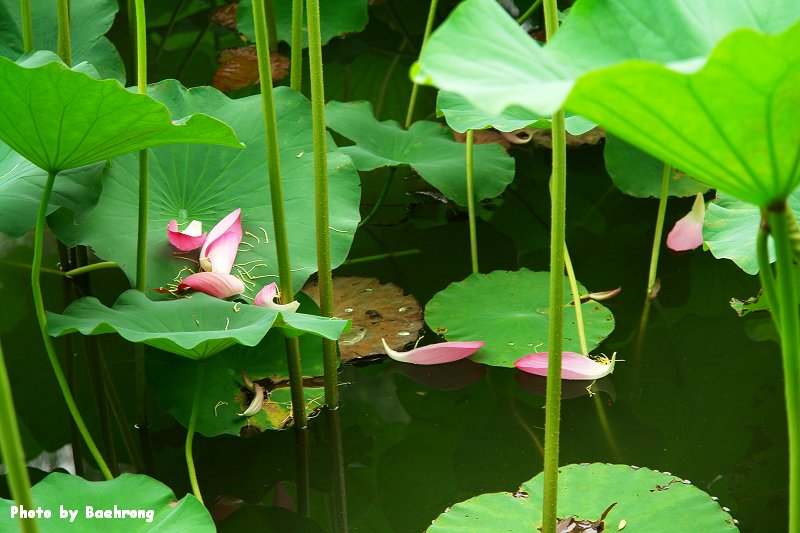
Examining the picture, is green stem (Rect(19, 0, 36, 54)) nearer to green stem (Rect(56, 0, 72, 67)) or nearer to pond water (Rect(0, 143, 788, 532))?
green stem (Rect(56, 0, 72, 67))

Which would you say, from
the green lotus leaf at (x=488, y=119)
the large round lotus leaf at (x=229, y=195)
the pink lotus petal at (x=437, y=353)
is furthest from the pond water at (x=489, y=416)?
the green lotus leaf at (x=488, y=119)

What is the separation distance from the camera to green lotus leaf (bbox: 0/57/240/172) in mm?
1048

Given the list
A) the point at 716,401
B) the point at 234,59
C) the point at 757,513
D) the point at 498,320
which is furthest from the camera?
the point at 234,59

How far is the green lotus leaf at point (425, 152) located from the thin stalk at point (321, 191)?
483 millimetres

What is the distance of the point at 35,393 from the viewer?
1451 millimetres

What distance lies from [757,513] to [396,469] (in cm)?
49

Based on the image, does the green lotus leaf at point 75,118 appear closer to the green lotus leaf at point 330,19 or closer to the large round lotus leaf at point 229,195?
the large round lotus leaf at point 229,195

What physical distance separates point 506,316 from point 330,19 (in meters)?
1.48

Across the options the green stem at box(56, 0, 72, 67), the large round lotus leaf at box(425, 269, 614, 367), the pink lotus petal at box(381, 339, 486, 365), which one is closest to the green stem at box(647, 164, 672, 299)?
the large round lotus leaf at box(425, 269, 614, 367)

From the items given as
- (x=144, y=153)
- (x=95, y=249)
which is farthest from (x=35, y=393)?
(x=144, y=153)

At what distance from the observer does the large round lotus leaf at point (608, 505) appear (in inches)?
41.3

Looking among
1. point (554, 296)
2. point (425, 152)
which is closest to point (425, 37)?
point (425, 152)

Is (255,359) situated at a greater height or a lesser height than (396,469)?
greater

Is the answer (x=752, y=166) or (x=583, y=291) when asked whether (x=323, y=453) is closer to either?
(x=583, y=291)
